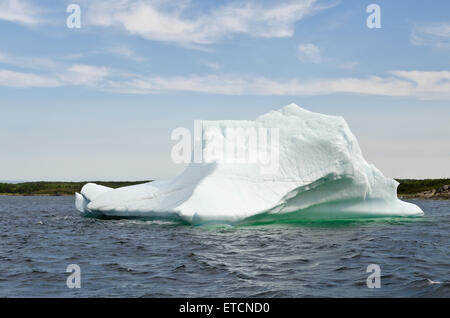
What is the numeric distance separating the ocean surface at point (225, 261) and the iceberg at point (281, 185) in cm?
86

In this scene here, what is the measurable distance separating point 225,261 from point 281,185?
7597mm

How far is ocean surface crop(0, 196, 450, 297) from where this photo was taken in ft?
28.0

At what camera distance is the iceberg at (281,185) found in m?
17.1

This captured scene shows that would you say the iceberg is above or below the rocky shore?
above

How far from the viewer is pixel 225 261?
10.9 metres

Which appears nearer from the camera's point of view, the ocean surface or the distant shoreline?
Answer: the ocean surface

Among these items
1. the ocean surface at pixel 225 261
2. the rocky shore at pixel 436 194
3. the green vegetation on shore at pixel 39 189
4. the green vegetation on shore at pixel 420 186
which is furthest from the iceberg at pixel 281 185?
the green vegetation on shore at pixel 39 189

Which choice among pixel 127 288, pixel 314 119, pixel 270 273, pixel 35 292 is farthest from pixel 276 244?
pixel 314 119

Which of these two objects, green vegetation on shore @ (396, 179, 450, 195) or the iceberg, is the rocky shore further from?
the iceberg

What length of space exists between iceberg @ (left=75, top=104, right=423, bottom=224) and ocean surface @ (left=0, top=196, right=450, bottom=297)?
2.82 feet

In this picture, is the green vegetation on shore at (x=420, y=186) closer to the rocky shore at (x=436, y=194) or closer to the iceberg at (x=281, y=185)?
the rocky shore at (x=436, y=194)

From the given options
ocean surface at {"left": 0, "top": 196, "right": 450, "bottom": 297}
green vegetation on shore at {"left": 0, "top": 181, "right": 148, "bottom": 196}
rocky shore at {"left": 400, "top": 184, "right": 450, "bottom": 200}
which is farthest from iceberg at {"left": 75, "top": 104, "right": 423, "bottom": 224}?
green vegetation on shore at {"left": 0, "top": 181, "right": 148, "bottom": 196}
